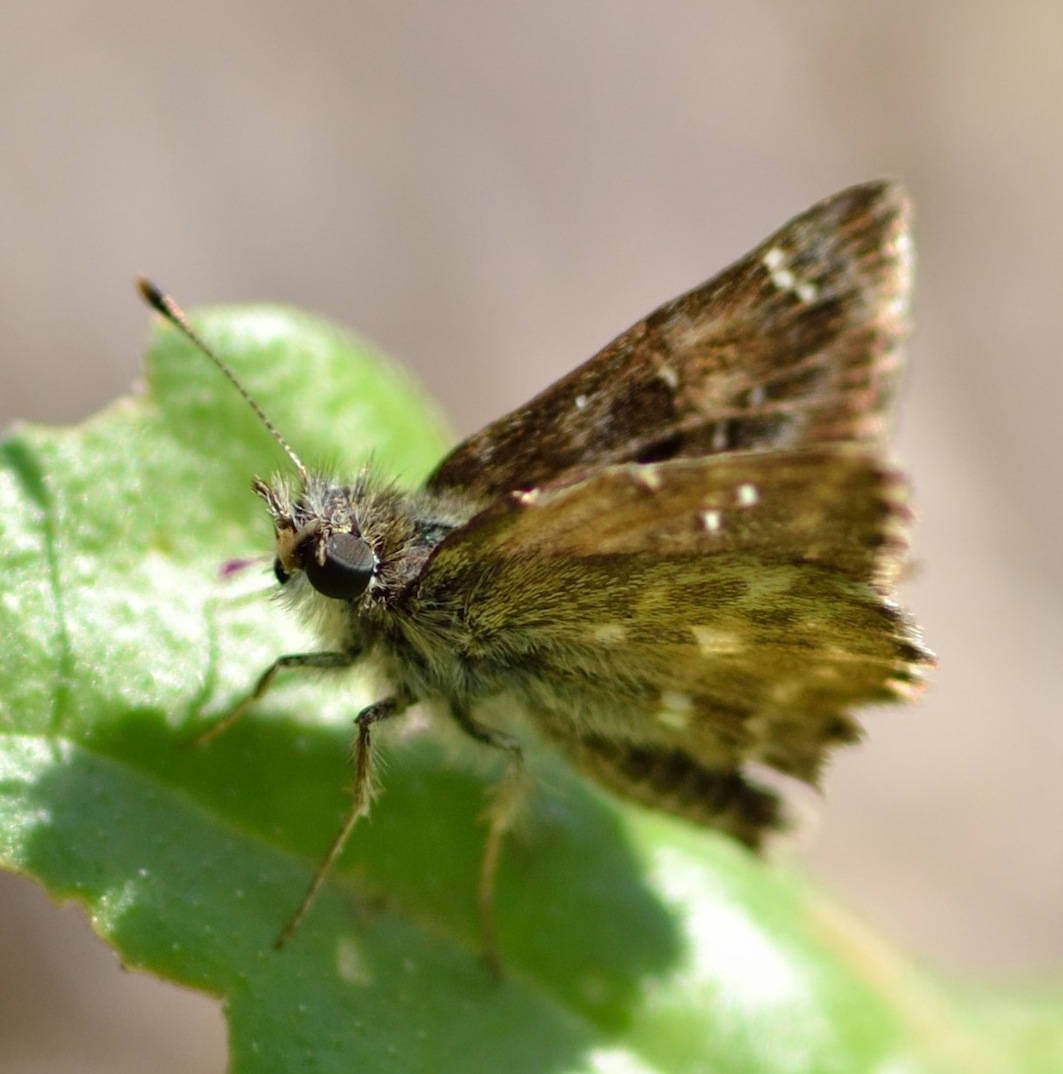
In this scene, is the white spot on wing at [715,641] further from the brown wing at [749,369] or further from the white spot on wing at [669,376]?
the white spot on wing at [669,376]

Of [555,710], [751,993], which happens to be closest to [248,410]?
[555,710]

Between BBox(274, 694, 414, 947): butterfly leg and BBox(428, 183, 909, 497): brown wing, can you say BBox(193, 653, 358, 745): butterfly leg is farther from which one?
BBox(428, 183, 909, 497): brown wing

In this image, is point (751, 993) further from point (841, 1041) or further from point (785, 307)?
point (785, 307)

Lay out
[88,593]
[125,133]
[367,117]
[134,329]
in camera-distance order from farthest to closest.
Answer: [367,117], [125,133], [134,329], [88,593]

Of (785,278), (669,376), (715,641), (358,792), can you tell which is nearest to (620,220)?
(785,278)

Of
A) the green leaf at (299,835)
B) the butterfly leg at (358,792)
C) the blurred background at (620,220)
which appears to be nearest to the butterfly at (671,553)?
the butterfly leg at (358,792)

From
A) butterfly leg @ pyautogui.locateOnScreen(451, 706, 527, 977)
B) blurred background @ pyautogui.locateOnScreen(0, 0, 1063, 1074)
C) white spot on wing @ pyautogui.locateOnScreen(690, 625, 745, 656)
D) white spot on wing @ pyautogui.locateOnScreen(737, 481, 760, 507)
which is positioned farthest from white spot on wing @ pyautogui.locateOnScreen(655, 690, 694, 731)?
blurred background @ pyautogui.locateOnScreen(0, 0, 1063, 1074)

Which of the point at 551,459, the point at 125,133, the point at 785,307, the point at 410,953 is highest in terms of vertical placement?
the point at 125,133
